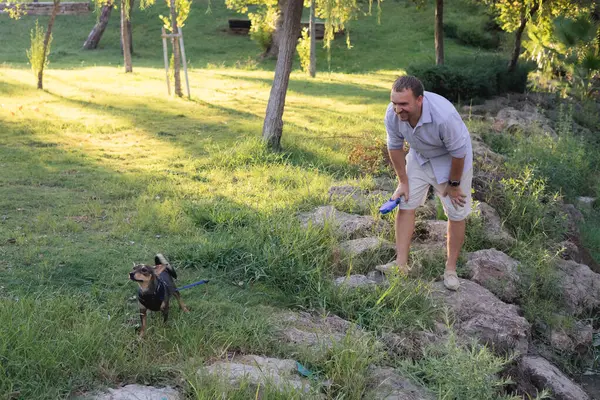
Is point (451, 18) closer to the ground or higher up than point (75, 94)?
higher up

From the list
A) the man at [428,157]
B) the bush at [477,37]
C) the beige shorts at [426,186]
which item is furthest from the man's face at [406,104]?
the bush at [477,37]

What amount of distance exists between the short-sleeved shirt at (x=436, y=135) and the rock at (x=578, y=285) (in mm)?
1937

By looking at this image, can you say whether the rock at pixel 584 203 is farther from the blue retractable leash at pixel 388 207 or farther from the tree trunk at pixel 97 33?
the tree trunk at pixel 97 33

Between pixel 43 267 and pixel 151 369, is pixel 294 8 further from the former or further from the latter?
pixel 151 369

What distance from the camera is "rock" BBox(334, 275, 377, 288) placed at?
5641 mm

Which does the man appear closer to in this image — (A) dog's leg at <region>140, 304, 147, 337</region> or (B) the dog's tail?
(B) the dog's tail

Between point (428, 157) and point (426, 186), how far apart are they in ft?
0.99

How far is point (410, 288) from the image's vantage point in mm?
5574

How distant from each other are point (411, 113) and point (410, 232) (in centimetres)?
112

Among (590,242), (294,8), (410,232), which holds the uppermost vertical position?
(294,8)

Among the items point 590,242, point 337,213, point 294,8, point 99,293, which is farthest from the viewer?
point 294,8

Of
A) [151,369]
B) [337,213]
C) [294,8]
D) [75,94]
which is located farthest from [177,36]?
[151,369]

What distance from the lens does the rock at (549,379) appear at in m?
4.95

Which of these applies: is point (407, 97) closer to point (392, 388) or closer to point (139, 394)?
point (392, 388)
